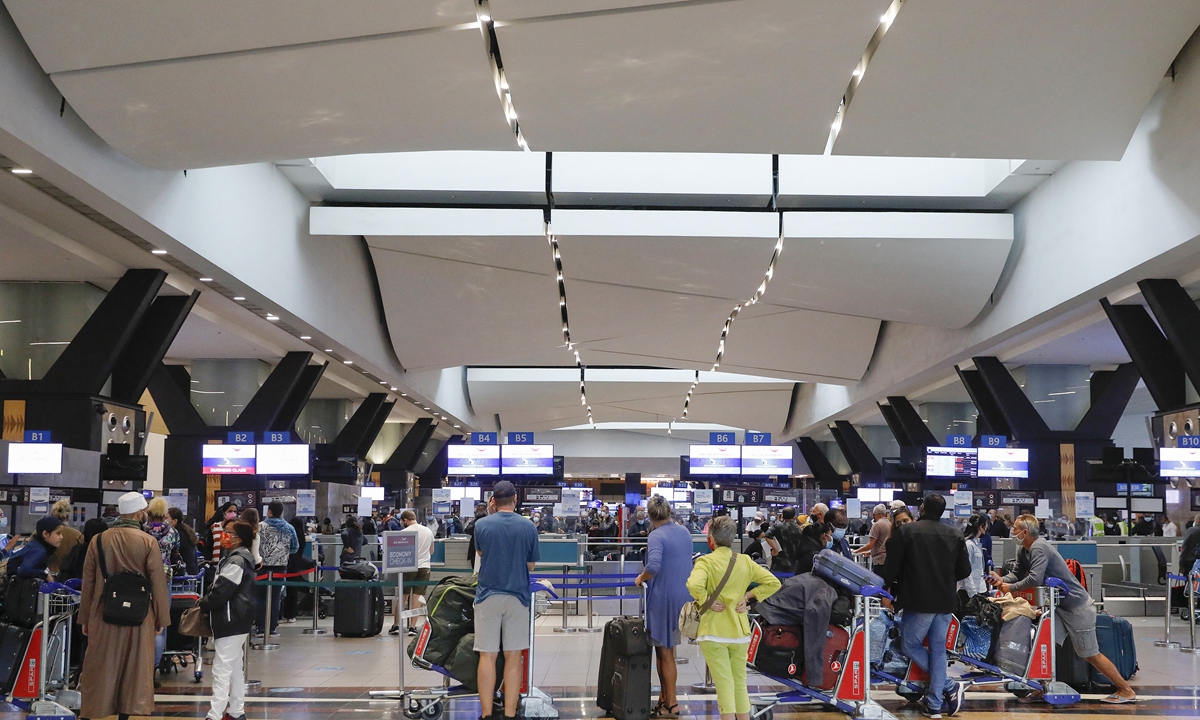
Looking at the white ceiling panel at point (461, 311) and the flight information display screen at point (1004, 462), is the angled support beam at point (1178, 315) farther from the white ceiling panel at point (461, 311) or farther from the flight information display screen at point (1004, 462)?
the white ceiling panel at point (461, 311)

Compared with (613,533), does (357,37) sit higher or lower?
higher

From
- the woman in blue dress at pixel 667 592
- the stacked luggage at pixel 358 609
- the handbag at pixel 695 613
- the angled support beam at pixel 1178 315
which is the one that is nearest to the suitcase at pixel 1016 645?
the woman in blue dress at pixel 667 592

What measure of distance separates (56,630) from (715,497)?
15.8m

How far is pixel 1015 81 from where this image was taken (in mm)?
9031

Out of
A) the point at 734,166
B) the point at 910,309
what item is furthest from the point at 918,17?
the point at 910,309

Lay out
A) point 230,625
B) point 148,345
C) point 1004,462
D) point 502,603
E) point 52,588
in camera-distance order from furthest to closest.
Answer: point 1004,462 → point 148,345 → point 52,588 → point 230,625 → point 502,603

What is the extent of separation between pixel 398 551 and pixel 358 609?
402 cm

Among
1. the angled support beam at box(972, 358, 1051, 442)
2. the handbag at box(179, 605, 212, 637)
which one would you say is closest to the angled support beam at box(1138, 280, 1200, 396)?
the angled support beam at box(972, 358, 1051, 442)

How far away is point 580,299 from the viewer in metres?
18.1

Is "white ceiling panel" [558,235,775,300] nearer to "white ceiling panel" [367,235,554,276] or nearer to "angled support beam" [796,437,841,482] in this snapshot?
"white ceiling panel" [367,235,554,276]

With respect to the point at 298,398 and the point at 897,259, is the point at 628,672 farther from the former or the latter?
the point at 298,398

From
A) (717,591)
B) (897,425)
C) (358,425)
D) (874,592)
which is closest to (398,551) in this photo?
(717,591)

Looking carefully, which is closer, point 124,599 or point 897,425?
point 124,599

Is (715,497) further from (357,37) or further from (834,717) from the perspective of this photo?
(357,37)
